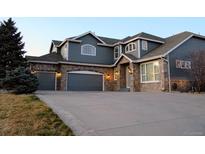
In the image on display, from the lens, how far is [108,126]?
18.6ft

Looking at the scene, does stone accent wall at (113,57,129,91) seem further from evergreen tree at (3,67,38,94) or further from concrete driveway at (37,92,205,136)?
concrete driveway at (37,92,205,136)

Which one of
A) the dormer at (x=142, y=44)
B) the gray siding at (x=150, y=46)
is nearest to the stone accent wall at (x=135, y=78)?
the dormer at (x=142, y=44)

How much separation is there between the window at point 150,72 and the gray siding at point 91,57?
482 centimetres

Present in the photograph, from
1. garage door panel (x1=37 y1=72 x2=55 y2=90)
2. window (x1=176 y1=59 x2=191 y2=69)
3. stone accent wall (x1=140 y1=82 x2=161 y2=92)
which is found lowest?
stone accent wall (x1=140 y1=82 x2=161 y2=92)

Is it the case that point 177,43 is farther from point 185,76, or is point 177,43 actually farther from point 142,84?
point 142,84

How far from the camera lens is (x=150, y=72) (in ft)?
60.4

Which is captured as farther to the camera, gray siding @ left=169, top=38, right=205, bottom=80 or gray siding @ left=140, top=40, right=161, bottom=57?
gray siding @ left=140, top=40, right=161, bottom=57

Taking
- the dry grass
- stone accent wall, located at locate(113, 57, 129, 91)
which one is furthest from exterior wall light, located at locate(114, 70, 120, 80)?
the dry grass

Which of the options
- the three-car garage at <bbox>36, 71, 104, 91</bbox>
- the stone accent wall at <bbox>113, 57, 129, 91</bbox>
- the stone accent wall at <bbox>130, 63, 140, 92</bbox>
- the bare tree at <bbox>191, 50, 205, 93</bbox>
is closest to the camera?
the bare tree at <bbox>191, 50, 205, 93</bbox>

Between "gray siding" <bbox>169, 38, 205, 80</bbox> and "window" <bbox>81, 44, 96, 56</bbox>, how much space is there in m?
7.97

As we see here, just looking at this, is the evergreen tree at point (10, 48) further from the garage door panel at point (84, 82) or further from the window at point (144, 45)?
the window at point (144, 45)

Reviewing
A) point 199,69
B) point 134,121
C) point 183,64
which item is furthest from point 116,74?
point 134,121

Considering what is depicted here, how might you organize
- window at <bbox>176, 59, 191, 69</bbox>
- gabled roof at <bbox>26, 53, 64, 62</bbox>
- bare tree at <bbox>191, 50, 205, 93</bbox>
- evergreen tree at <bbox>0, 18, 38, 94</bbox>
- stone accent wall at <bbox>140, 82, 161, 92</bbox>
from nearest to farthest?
bare tree at <bbox>191, 50, 205, 93</bbox>, stone accent wall at <bbox>140, 82, 161, 92</bbox>, window at <bbox>176, 59, 191, 69</bbox>, evergreen tree at <bbox>0, 18, 38, 94</bbox>, gabled roof at <bbox>26, 53, 64, 62</bbox>

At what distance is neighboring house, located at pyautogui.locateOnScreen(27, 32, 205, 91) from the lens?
17.8 meters
